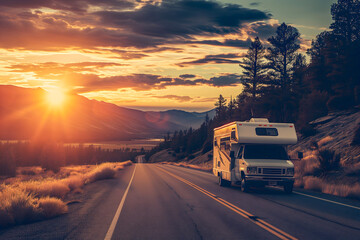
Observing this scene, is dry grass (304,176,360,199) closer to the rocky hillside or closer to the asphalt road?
the asphalt road

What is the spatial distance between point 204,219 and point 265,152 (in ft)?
26.1

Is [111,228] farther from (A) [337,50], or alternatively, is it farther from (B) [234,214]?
(A) [337,50]

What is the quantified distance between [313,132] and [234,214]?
25.8 m

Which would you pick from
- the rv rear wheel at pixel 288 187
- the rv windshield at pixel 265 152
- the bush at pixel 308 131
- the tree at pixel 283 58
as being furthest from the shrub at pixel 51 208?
the tree at pixel 283 58

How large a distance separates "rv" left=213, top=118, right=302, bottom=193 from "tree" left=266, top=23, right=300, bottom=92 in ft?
129

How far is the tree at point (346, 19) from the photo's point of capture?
5038 centimetres

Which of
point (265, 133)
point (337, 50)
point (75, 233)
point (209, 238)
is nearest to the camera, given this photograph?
point (209, 238)

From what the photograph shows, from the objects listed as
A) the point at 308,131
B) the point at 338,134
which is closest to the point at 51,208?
the point at 338,134

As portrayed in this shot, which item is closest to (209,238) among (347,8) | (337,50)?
(337,50)

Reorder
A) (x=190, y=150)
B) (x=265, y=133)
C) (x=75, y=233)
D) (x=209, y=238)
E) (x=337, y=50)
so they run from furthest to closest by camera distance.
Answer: (x=190, y=150) < (x=337, y=50) < (x=265, y=133) < (x=75, y=233) < (x=209, y=238)

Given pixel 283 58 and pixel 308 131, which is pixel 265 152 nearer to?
pixel 308 131

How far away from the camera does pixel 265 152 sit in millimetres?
17250

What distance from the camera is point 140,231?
864 centimetres

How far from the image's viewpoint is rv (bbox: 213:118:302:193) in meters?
16.0
